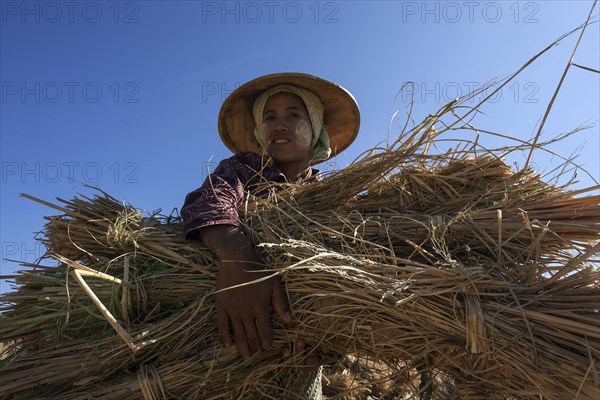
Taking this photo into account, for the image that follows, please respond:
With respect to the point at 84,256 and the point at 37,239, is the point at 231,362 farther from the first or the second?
the point at 37,239

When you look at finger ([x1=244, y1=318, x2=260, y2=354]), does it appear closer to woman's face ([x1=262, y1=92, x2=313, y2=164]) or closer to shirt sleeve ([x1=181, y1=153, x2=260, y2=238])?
shirt sleeve ([x1=181, y1=153, x2=260, y2=238])

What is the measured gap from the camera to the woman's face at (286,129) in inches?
91.5

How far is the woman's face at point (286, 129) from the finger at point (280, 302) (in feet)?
3.17

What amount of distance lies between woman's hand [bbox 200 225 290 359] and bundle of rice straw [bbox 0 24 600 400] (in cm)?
5

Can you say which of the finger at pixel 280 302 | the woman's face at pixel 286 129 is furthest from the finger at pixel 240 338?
the woman's face at pixel 286 129

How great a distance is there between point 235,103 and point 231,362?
1.62m

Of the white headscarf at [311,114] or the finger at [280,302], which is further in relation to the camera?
the white headscarf at [311,114]

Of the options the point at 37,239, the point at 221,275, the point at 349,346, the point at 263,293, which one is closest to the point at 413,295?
the point at 349,346

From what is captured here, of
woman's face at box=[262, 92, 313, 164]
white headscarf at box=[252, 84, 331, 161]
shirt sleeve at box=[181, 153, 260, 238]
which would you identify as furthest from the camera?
white headscarf at box=[252, 84, 331, 161]

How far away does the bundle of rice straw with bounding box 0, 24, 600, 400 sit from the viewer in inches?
47.6

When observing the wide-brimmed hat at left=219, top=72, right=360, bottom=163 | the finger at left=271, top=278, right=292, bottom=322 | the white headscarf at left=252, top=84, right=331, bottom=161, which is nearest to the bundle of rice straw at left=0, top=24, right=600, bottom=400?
the finger at left=271, top=278, right=292, bottom=322

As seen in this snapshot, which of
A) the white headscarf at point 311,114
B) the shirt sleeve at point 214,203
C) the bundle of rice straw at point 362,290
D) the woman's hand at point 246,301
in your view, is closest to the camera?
the bundle of rice straw at point 362,290

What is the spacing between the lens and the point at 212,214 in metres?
1.57

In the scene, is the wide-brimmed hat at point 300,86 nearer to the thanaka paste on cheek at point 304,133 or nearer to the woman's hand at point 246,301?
the thanaka paste on cheek at point 304,133
